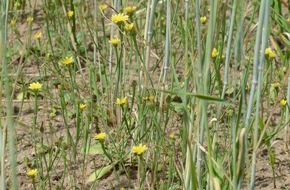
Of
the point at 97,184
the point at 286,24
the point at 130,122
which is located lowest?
the point at 97,184

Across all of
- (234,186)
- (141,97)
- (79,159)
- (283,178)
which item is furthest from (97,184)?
(234,186)

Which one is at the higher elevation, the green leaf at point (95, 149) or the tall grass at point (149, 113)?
the tall grass at point (149, 113)

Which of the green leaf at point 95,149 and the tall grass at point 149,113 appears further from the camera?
the green leaf at point 95,149

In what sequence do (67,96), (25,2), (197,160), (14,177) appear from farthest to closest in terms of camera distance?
(25,2), (67,96), (197,160), (14,177)

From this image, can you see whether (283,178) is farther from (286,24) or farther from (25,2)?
(25,2)

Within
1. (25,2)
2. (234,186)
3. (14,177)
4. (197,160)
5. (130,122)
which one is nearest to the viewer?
(14,177)

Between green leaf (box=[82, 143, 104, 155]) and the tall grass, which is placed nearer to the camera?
the tall grass

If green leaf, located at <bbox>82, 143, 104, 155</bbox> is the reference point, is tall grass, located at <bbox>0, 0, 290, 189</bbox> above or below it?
above

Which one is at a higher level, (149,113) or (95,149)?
(149,113)

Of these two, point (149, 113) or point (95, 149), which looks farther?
point (95, 149)

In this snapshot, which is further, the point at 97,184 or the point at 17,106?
the point at 17,106

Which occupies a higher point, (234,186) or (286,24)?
(286,24)
